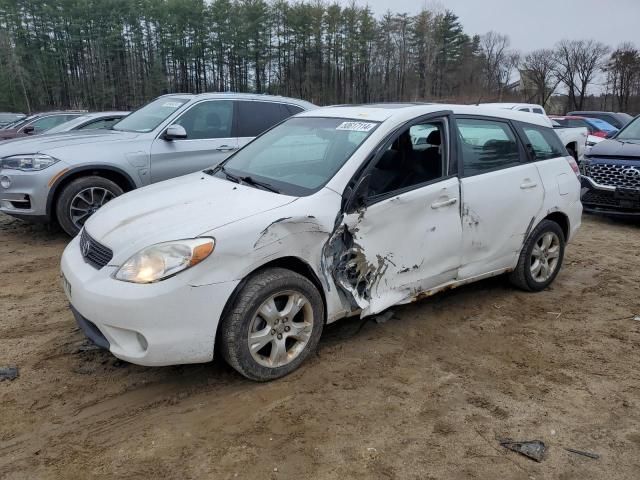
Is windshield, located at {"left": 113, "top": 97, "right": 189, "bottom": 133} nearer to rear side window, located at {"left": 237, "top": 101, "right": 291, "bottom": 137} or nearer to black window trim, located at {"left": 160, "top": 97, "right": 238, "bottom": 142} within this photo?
black window trim, located at {"left": 160, "top": 97, "right": 238, "bottom": 142}

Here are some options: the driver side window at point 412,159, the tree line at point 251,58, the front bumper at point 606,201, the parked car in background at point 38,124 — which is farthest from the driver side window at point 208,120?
the tree line at point 251,58

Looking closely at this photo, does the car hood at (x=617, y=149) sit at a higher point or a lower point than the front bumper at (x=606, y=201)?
higher

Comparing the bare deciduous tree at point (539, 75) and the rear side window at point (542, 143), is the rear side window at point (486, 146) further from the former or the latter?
the bare deciduous tree at point (539, 75)

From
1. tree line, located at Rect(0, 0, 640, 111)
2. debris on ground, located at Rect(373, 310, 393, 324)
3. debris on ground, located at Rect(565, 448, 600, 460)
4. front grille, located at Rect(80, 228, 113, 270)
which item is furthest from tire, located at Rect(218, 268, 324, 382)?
tree line, located at Rect(0, 0, 640, 111)

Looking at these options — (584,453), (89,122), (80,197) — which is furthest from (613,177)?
(89,122)

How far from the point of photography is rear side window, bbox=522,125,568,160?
4.53 metres

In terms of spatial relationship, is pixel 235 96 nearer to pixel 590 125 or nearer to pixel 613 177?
pixel 613 177

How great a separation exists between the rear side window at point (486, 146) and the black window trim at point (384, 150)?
11cm

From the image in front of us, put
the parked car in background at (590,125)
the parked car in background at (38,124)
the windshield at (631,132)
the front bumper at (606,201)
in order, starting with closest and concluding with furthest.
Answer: the front bumper at (606,201), the windshield at (631,132), the parked car in background at (38,124), the parked car in background at (590,125)

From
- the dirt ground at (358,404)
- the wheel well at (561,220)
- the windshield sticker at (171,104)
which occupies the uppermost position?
the windshield sticker at (171,104)

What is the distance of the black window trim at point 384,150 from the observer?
3320 millimetres

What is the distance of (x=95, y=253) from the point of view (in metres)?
3.05

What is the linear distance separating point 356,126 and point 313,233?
1.04 m

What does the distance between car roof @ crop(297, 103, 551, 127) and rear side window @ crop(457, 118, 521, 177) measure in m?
0.09
